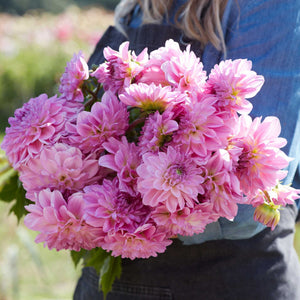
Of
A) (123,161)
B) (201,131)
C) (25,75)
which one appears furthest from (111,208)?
(25,75)

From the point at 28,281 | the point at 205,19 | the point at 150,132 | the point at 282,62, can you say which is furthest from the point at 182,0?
the point at 28,281

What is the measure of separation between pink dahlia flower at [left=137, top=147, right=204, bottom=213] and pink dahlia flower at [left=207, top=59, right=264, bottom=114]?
0.12 meters

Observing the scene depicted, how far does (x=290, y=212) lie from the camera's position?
115cm

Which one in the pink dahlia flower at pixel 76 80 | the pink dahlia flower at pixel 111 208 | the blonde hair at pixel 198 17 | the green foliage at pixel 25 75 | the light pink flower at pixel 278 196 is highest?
the blonde hair at pixel 198 17

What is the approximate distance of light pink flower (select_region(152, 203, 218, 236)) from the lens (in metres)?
0.77

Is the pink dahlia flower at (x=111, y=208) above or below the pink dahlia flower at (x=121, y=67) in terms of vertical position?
below

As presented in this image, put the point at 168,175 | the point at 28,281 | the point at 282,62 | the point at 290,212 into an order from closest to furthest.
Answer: the point at 168,175
the point at 282,62
the point at 290,212
the point at 28,281

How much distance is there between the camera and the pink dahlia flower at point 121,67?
32.7 inches

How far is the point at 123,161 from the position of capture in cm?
78

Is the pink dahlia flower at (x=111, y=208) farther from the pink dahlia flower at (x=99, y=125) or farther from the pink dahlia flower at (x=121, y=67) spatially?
the pink dahlia flower at (x=121, y=67)

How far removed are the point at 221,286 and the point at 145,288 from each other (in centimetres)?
19

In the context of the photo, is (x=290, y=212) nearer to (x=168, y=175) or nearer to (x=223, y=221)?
(x=223, y=221)

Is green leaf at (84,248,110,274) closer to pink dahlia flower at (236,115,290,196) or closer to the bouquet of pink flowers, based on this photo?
the bouquet of pink flowers

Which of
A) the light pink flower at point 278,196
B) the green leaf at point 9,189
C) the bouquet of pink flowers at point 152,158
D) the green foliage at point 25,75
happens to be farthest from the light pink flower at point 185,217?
the green foliage at point 25,75
